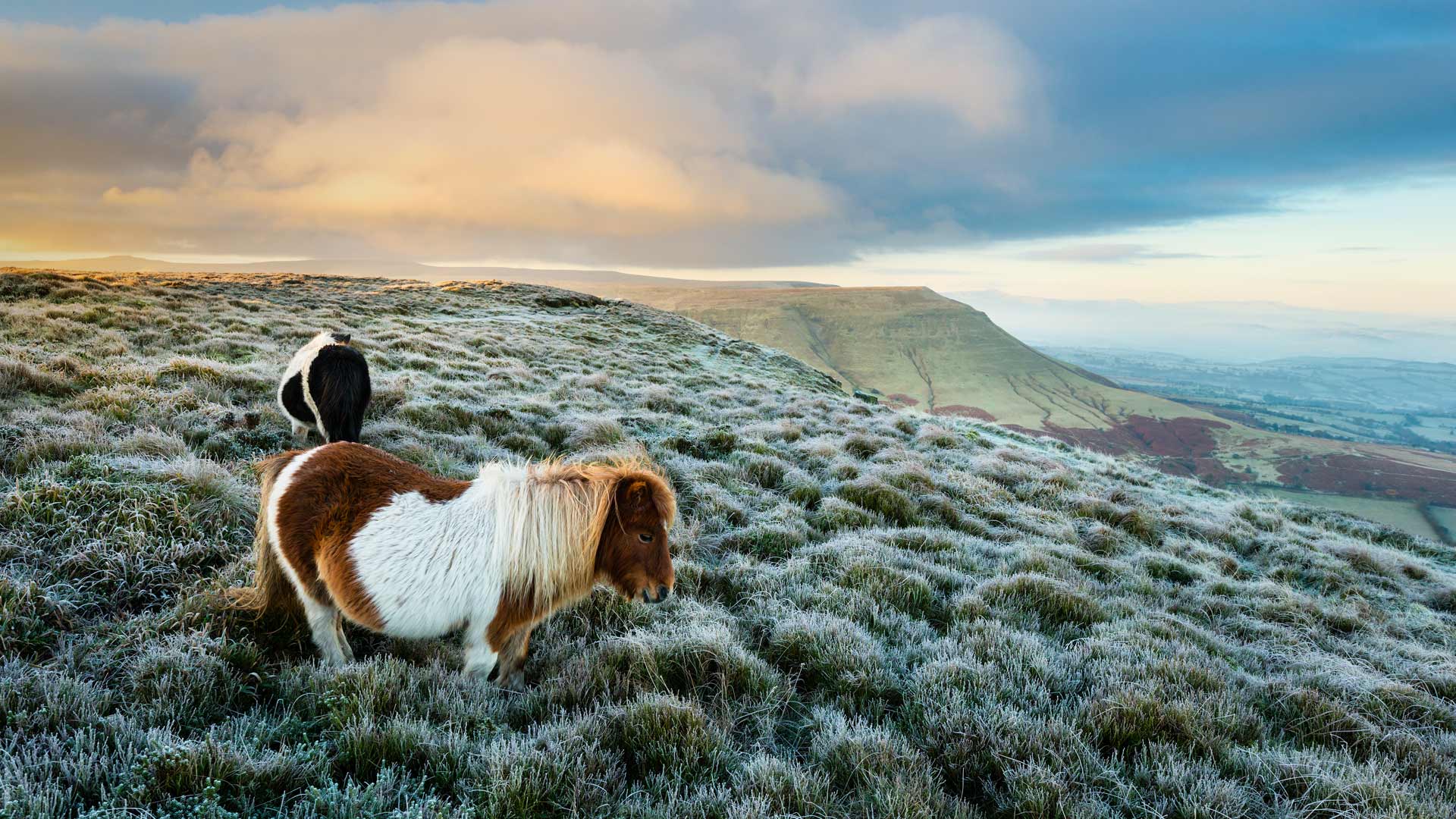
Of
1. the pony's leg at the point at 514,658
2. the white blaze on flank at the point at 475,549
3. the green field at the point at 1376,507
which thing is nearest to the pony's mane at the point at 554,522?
the white blaze on flank at the point at 475,549

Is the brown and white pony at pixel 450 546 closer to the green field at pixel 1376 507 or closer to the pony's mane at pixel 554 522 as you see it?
the pony's mane at pixel 554 522

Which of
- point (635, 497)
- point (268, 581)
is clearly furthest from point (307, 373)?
point (635, 497)

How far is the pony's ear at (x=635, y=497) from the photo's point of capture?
12.4ft

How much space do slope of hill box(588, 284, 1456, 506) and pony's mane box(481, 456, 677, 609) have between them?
25.6 m

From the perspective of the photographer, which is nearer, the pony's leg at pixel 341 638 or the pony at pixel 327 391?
the pony's leg at pixel 341 638

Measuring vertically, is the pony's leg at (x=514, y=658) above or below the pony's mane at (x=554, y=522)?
→ below

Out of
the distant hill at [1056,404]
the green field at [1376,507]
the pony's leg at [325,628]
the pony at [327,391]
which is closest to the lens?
the pony's leg at [325,628]

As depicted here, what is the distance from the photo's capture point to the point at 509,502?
3.60 m

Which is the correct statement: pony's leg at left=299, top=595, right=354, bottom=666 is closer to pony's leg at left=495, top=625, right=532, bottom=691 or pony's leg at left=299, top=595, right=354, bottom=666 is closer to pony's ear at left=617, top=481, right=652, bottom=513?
pony's leg at left=495, top=625, right=532, bottom=691

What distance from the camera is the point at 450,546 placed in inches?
137

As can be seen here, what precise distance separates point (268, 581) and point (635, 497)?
2309mm

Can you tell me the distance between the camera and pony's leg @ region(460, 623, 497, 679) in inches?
138

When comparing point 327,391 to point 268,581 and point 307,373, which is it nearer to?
point 307,373

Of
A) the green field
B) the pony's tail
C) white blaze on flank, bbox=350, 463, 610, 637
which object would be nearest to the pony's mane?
white blaze on flank, bbox=350, 463, 610, 637
